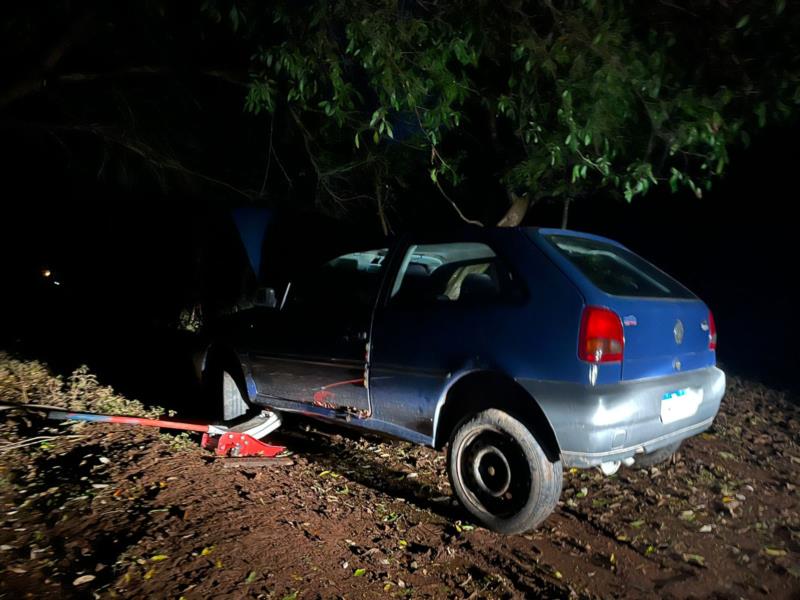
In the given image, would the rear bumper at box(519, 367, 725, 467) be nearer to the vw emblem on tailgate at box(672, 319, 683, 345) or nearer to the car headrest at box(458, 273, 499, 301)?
the vw emblem on tailgate at box(672, 319, 683, 345)

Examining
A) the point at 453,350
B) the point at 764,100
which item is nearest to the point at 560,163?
the point at 764,100

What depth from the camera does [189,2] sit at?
7699 millimetres

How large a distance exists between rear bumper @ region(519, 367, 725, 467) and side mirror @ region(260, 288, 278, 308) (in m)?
2.16

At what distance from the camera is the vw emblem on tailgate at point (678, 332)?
337 cm

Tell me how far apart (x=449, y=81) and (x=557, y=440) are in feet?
12.5

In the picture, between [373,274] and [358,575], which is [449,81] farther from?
[358,575]

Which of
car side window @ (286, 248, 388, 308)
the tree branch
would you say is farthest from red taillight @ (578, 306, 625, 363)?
the tree branch

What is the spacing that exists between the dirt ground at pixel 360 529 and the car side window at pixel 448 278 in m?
1.34

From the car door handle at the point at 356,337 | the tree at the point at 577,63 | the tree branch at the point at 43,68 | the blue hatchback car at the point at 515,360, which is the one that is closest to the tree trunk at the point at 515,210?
the tree at the point at 577,63

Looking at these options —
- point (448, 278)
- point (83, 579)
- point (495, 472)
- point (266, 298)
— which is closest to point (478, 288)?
point (448, 278)

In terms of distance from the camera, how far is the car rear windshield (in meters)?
3.38

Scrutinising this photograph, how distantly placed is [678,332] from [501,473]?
1292 mm

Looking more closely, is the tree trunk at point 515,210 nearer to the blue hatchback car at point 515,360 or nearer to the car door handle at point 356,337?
the blue hatchback car at point 515,360

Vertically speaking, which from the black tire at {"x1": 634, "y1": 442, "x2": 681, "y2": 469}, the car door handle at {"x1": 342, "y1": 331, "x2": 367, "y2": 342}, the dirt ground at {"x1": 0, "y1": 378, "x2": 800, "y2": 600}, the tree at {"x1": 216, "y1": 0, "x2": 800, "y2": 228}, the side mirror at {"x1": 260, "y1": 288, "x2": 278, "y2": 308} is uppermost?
the tree at {"x1": 216, "y1": 0, "x2": 800, "y2": 228}
